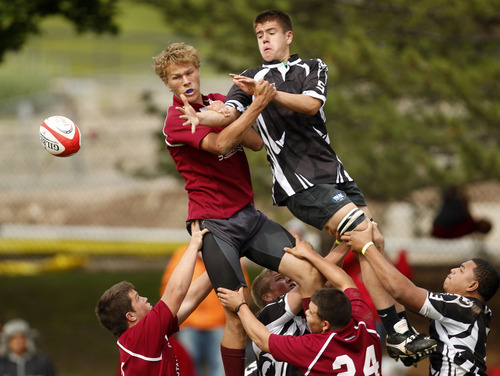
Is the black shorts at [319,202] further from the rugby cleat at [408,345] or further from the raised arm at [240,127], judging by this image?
the rugby cleat at [408,345]

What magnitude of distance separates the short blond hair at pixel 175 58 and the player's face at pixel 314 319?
1.80 meters

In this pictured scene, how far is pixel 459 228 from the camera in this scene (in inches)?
530

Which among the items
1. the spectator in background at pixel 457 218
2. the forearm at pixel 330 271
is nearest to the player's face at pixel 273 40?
the forearm at pixel 330 271

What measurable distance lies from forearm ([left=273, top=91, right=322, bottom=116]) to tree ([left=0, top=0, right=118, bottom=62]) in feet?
17.2

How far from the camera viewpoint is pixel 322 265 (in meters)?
5.56

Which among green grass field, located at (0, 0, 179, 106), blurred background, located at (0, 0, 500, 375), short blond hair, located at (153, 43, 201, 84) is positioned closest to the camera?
short blond hair, located at (153, 43, 201, 84)

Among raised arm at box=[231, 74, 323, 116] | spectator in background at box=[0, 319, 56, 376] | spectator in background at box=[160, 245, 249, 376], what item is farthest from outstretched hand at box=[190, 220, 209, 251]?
spectator in background at box=[0, 319, 56, 376]

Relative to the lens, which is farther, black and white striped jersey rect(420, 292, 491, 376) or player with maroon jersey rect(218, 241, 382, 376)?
black and white striped jersey rect(420, 292, 491, 376)

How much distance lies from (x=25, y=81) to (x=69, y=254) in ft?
51.9

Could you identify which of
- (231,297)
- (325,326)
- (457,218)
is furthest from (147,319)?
(457,218)

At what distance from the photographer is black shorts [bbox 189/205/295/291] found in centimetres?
555

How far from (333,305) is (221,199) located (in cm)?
108

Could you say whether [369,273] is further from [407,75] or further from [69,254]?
[69,254]

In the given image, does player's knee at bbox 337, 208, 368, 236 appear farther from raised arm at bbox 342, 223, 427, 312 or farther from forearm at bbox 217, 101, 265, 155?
forearm at bbox 217, 101, 265, 155
